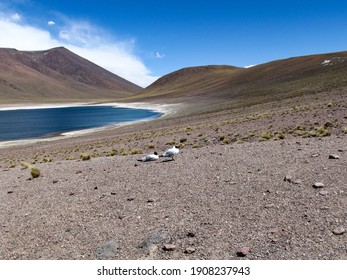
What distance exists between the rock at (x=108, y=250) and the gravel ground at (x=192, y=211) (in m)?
0.02

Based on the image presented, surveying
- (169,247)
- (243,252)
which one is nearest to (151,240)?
(169,247)

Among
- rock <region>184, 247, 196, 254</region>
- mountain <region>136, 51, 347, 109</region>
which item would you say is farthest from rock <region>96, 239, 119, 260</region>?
mountain <region>136, 51, 347, 109</region>

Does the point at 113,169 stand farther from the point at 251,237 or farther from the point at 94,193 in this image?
the point at 251,237

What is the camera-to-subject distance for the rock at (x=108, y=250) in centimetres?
612

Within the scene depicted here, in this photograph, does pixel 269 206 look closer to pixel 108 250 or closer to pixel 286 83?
pixel 108 250

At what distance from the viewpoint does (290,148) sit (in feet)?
40.2

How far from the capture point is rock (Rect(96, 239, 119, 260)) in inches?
241

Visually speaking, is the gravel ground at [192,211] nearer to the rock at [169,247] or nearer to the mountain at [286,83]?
the rock at [169,247]

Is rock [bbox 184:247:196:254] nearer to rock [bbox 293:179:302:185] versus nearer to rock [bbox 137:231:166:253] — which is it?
rock [bbox 137:231:166:253]

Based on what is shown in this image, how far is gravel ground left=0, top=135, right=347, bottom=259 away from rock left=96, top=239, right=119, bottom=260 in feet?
0.06

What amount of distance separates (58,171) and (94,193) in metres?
4.45

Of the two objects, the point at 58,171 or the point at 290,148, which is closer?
the point at 290,148
